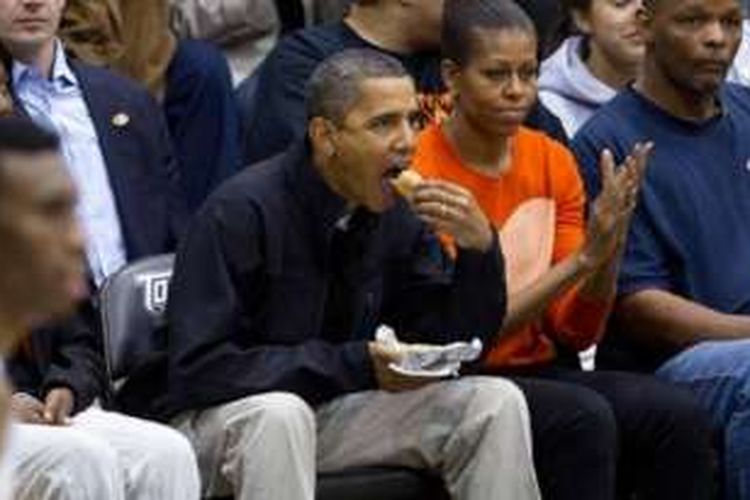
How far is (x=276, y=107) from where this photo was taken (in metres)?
7.26

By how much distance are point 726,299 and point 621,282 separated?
0.29m

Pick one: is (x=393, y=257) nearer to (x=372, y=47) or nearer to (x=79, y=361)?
(x=79, y=361)

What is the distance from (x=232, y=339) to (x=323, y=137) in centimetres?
55

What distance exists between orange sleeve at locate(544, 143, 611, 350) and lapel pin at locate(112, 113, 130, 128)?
1.10 metres

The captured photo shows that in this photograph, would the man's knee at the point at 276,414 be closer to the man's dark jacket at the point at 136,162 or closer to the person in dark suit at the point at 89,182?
the person in dark suit at the point at 89,182

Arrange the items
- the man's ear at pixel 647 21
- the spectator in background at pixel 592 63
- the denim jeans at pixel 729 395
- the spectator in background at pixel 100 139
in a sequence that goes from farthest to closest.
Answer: the spectator in background at pixel 592 63
the man's ear at pixel 647 21
the spectator in background at pixel 100 139
the denim jeans at pixel 729 395

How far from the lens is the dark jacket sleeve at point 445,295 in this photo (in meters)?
6.36

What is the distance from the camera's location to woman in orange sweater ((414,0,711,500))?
21.1 feet

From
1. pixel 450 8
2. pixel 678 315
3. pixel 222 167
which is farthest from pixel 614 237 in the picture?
pixel 222 167

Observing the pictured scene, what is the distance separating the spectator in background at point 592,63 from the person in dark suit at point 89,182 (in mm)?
1505

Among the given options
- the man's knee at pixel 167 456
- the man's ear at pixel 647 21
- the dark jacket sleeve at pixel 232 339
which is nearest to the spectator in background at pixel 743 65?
the man's ear at pixel 647 21

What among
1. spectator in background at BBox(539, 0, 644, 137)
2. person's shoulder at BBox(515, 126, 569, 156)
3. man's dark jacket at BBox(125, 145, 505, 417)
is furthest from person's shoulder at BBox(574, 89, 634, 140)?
man's dark jacket at BBox(125, 145, 505, 417)

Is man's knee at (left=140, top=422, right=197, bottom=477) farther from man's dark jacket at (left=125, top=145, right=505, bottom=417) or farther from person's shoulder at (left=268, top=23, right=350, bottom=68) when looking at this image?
person's shoulder at (left=268, top=23, right=350, bottom=68)

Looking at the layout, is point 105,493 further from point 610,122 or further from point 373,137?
point 610,122
